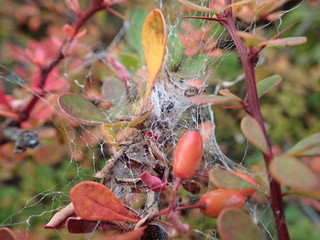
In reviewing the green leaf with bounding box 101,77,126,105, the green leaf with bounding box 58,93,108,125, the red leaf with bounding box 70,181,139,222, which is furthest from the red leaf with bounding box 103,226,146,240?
the green leaf with bounding box 101,77,126,105

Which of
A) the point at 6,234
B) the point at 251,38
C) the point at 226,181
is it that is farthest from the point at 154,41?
the point at 6,234

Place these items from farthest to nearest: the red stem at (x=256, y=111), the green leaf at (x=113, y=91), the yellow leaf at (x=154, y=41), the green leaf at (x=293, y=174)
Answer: the green leaf at (x=113, y=91) → the yellow leaf at (x=154, y=41) → the red stem at (x=256, y=111) → the green leaf at (x=293, y=174)

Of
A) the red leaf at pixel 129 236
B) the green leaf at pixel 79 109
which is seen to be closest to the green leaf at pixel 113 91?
the green leaf at pixel 79 109

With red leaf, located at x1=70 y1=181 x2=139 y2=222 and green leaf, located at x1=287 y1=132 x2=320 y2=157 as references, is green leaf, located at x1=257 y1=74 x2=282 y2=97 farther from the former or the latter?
red leaf, located at x1=70 y1=181 x2=139 y2=222

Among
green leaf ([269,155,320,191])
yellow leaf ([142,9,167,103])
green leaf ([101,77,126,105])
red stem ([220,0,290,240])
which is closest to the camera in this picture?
green leaf ([269,155,320,191])

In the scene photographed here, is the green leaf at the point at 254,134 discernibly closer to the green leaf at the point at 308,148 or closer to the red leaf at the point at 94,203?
the green leaf at the point at 308,148
